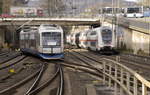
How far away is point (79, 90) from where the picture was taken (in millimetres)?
16250

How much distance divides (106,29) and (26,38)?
10.2 metres

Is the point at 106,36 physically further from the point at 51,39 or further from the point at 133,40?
the point at 133,40

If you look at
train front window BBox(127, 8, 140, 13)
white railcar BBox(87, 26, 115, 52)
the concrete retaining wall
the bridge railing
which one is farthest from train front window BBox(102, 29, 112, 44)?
train front window BBox(127, 8, 140, 13)

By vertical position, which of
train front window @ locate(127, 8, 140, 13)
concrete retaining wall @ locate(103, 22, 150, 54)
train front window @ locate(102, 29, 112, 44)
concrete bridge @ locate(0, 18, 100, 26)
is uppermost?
train front window @ locate(127, 8, 140, 13)

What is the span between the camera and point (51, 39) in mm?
33750

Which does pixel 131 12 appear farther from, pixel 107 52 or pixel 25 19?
pixel 107 52

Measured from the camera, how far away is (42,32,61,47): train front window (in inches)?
1321

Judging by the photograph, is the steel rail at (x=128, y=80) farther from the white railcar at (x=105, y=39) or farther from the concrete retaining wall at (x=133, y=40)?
the concrete retaining wall at (x=133, y=40)

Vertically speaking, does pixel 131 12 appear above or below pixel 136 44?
above

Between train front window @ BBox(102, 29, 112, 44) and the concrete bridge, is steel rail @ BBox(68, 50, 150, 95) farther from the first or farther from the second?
the concrete bridge

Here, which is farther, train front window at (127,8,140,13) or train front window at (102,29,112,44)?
train front window at (127,8,140,13)

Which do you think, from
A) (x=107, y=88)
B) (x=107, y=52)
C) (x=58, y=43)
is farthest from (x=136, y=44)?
(x=107, y=88)

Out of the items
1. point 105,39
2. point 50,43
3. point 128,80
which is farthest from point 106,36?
point 128,80

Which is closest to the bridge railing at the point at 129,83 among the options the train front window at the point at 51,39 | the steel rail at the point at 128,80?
the steel rail at the point at 128,80
